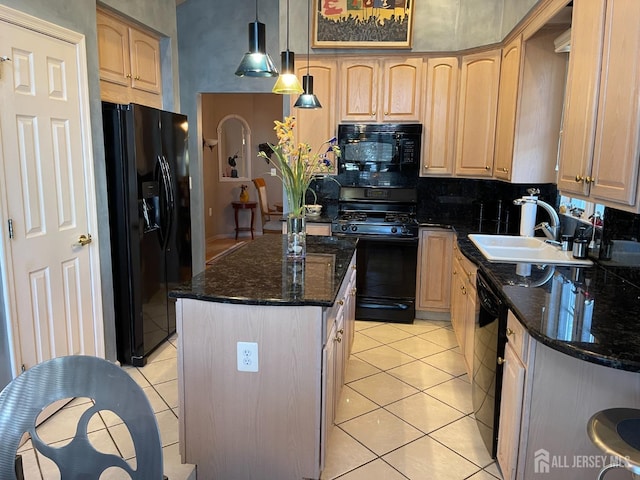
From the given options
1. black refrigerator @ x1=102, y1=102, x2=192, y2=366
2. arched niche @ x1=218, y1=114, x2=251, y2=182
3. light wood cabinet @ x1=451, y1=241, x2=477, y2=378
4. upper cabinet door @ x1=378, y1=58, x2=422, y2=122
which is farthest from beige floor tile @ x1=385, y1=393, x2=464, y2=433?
arched niche @ x1=218, y1=114, x2=251, y2=182

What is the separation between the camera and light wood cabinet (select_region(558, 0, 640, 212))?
1.73 m

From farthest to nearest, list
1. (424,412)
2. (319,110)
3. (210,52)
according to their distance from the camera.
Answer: (210,52) → (319,110) → (424,412)

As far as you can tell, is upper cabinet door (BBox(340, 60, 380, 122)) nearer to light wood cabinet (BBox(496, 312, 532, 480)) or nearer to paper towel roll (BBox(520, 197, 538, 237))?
paper towel roll (BBox(520, 197, 538, 237))

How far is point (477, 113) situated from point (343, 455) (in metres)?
3.01

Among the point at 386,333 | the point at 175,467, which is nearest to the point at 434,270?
the point at 386,333

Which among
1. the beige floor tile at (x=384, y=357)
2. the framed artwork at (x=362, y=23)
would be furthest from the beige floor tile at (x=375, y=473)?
the framed artwork at (x=362, y=23)

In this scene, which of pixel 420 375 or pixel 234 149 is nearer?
pixel 420 375

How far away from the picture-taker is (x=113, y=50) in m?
3.39

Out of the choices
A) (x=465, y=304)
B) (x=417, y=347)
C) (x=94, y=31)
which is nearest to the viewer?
(x=94, y=31)

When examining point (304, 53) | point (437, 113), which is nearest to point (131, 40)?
point (304, 53)

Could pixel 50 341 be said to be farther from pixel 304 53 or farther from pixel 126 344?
pixel 304 53

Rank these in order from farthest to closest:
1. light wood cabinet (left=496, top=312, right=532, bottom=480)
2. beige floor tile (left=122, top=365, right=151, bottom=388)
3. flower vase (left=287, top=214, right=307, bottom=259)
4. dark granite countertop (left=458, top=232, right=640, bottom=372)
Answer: beige floor tile (left=122, top=365, right=151, bottom=388)
flower vase (left=287, top=214, right=307, bottom=259)
light wood cabinet (left=496, top=312, right=532, bottom=480)
dark granite countertop (left=458, top=232, right=640, bottom=372)

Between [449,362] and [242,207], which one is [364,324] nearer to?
[449,362]

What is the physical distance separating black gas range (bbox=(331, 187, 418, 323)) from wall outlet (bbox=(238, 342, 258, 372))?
2291mm
